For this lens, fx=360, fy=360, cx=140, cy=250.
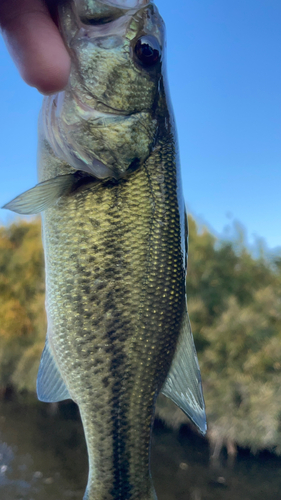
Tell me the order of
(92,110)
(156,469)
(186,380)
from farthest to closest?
(156,469), (186,380), (92,110)

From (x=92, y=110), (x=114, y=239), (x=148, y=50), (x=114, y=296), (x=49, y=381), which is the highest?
(x=148, y=50)

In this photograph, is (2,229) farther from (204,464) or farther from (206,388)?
(204,464)

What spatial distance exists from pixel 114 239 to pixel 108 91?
0.47 meters

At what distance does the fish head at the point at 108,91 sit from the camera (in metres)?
1.09

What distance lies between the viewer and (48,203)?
44.8 inches

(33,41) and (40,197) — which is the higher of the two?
(33,41)

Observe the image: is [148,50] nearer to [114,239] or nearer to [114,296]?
[114,239]

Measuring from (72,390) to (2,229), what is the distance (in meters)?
11.6

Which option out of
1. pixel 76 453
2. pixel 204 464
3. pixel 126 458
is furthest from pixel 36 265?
pixel 126 458

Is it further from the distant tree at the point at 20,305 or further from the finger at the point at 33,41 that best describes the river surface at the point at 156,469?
the finger at the point at 33,41

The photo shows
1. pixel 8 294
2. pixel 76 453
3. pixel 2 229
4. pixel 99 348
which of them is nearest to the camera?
pixel 99 348

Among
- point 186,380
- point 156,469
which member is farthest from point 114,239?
point 156,469

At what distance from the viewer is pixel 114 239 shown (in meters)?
1.13

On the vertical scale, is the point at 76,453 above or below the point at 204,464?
below
